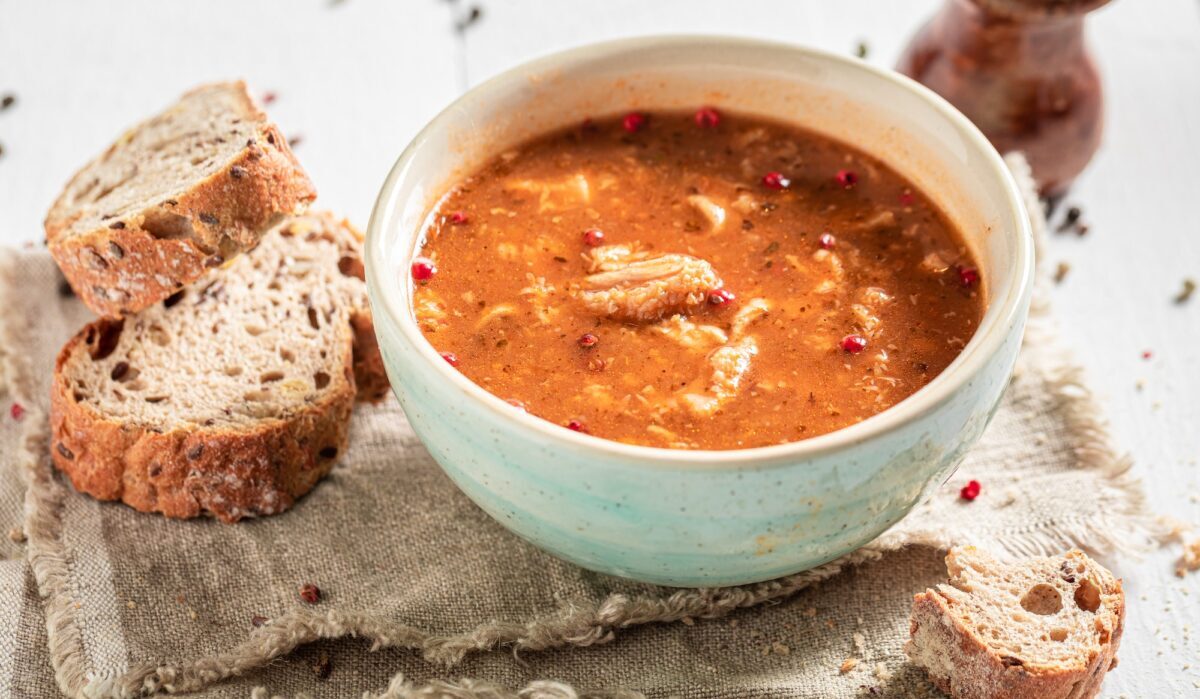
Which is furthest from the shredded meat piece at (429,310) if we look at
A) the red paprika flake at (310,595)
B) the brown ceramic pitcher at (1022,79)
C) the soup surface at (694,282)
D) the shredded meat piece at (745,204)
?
the brown ceramic pitcher at (1022,79)

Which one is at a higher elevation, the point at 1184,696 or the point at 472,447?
the point at 472,447

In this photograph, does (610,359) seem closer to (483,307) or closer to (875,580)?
(483,307)

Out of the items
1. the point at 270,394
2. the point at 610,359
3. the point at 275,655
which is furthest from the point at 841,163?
the point at 275,655

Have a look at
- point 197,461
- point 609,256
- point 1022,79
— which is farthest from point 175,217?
point 1022,79

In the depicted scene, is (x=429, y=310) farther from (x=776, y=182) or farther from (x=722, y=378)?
(x=776, y=182)

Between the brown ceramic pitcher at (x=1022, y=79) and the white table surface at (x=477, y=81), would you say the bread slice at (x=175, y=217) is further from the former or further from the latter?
the brown ceramic pitcher at (x=1022, y=79)

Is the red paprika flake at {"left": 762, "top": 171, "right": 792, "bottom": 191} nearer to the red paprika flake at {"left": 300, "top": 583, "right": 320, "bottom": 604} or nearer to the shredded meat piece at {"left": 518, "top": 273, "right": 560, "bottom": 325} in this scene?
the shredded meat piece at {"left": 518, "top": 273, "right": 560, "bottom": 325}

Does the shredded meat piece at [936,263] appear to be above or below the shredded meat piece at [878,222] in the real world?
below

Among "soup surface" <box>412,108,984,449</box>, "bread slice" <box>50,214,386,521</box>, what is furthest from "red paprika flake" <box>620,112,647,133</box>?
"bread slice" <box>50,214,386,521</box>
